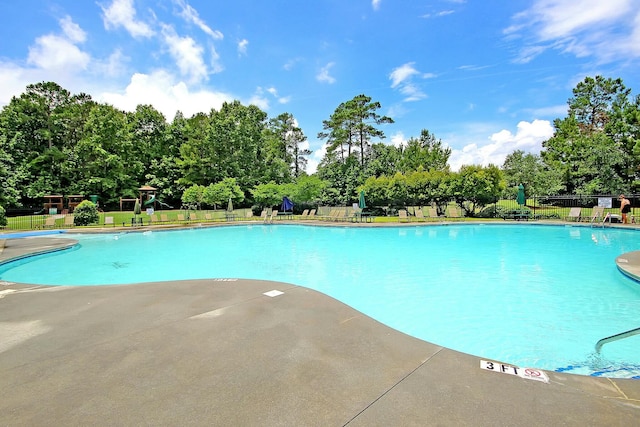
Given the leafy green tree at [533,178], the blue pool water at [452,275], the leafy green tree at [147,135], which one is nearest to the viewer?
the blue pool water at [452,275]

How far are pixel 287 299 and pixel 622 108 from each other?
3601 centimetres

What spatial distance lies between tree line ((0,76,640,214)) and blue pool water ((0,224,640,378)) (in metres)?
10.4

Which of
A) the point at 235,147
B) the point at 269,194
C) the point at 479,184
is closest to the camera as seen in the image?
the point at 479,184

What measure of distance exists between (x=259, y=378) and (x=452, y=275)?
622 centimetres

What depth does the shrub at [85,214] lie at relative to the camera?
18.8 metres

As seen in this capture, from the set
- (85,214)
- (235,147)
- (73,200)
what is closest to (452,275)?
(85,214)

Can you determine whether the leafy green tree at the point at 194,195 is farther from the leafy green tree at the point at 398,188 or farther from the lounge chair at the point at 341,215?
the leafy green tree at the point at 398,188

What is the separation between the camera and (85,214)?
19.0 m

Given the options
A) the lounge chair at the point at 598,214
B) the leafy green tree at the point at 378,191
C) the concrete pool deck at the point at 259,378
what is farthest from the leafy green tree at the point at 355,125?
the concrete pool deck at the point at 259,378

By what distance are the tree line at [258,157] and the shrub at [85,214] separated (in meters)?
6.10

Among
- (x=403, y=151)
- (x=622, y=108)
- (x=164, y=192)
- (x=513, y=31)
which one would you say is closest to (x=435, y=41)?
(x=513, y=31)

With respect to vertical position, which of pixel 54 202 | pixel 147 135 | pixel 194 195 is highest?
pixel 147 135

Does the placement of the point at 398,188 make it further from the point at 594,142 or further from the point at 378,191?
the point at 594,142

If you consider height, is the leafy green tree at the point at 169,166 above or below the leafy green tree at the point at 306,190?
above
